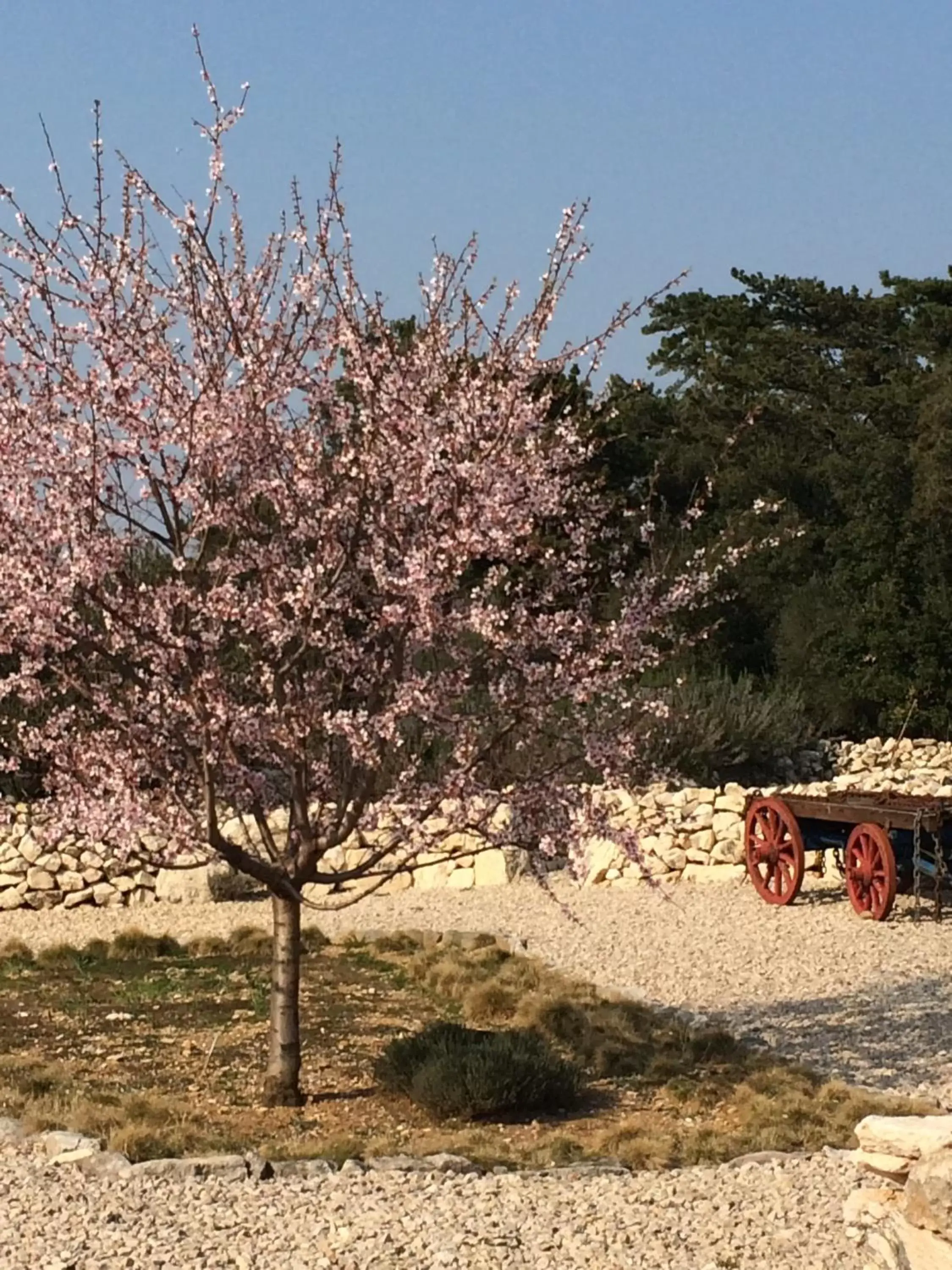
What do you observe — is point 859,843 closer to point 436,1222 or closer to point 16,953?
point 16,953

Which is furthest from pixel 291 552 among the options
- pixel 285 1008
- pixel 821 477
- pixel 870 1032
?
pixel 821 477

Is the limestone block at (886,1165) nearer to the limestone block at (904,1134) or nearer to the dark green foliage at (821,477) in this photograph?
the limestone block at (904,1134)

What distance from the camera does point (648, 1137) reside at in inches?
273

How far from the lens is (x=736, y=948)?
457 inches

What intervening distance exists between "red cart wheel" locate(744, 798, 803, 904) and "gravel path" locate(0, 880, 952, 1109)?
18cm

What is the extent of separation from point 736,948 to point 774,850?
7.54 feet

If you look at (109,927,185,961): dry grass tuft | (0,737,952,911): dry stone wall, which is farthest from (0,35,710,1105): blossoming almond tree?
(0,737,952,911): dry stone wall

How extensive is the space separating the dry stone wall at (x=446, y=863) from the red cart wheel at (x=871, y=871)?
1642mm

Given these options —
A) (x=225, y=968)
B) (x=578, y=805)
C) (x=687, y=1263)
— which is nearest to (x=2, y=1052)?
(x=225, y=968)

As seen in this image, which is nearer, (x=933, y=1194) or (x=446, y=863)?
(x=933, y=1194)

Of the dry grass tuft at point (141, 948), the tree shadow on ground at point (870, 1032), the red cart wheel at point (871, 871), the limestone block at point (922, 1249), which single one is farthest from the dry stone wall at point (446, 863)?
the limestone block at point (922, 1249)

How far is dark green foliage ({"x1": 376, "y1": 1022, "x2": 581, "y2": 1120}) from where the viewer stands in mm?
7375

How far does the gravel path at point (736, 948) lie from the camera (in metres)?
8.90

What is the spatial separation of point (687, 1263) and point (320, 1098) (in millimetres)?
3104
